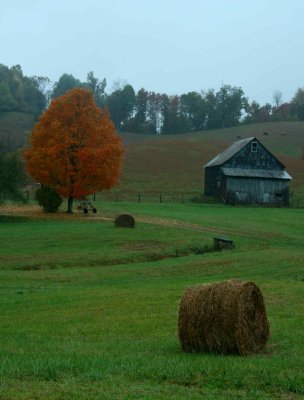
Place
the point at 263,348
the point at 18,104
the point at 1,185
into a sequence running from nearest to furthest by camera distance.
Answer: the point at 263,348, the point at 1,185, the point at 18,104

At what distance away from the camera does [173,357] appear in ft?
33.2

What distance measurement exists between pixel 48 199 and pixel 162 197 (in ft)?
99.3

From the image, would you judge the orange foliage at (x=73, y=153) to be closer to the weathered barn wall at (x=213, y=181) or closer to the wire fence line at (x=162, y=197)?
the wire fence line at (x=162, y=197)

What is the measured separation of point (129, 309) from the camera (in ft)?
54.4

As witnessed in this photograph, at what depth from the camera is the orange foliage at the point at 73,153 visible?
48.1 metres

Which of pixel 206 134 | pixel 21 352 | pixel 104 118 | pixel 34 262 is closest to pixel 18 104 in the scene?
pixel 206 134

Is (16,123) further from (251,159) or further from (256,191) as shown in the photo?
(256,191)

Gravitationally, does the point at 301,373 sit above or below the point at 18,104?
below

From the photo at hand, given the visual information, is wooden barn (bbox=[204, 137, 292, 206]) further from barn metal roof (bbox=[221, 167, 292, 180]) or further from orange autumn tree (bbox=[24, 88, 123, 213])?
orange autumn tree (bbox=[24, 88, 123, 213])

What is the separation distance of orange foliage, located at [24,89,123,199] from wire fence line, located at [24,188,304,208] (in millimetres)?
24554

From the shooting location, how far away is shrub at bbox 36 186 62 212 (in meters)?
51.0

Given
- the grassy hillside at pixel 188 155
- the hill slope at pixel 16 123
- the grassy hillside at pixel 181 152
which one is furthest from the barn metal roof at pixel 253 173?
the hill slope at pixel 16 123

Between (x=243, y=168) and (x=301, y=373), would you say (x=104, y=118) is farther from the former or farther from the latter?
(x=301, y=373)

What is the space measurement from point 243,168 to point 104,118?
33098mm
